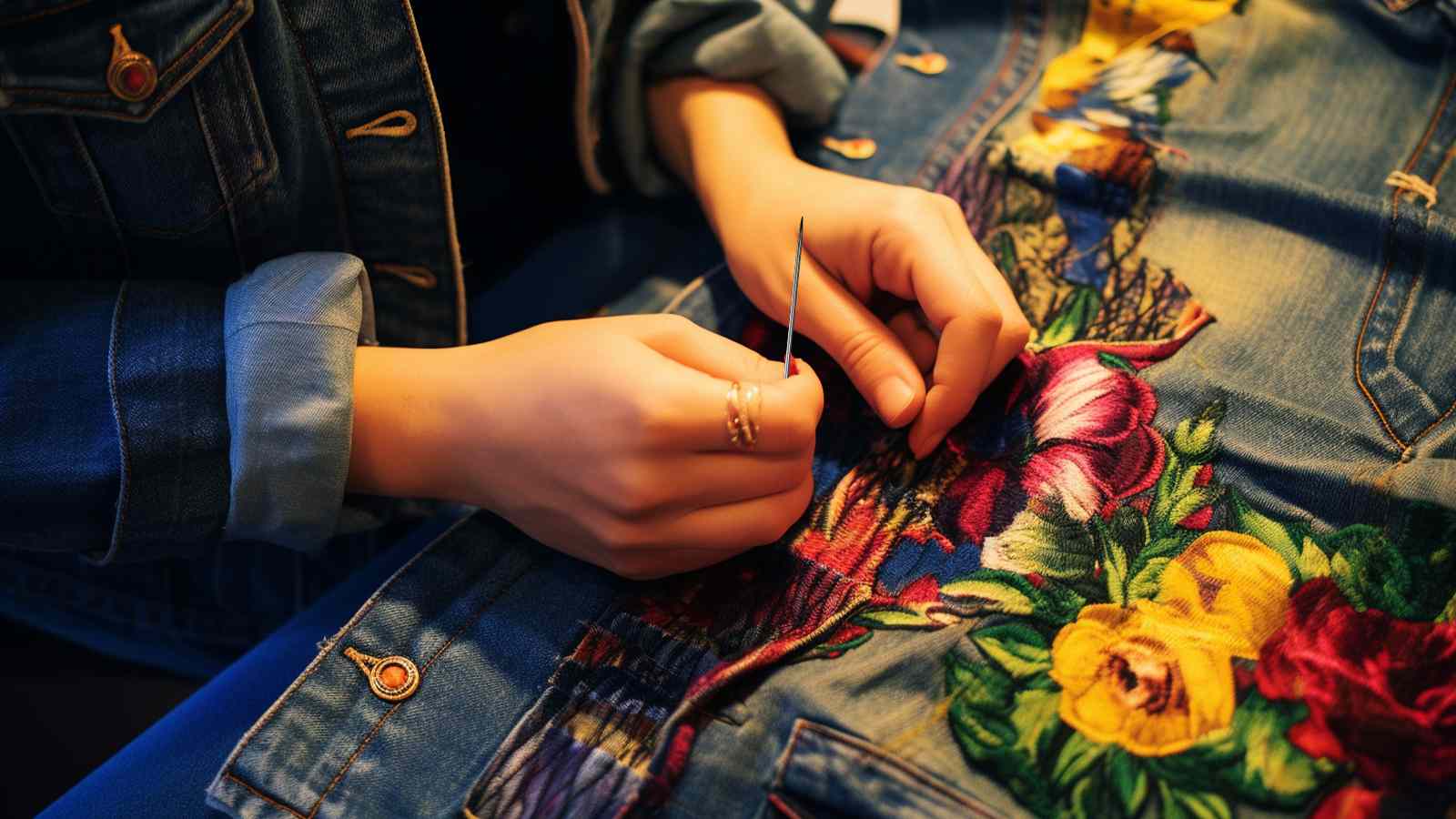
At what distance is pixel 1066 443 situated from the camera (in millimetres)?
570

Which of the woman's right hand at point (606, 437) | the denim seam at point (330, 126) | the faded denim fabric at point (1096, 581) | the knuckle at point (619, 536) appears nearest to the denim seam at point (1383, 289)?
the faded denim fabric at point (1096, 581)

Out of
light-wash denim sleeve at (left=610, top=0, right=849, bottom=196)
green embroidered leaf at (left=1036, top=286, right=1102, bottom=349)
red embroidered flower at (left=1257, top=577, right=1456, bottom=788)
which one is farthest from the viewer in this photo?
light-wash denim sleeve at (left=610, top=0, right=849, bottom=196)

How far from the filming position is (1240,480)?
1.78ft

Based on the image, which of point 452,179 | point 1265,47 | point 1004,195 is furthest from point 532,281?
point 1265,47

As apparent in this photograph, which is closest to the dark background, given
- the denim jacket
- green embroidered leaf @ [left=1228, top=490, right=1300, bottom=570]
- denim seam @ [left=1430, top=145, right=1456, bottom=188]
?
the denim jacket

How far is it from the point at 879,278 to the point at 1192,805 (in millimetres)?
339

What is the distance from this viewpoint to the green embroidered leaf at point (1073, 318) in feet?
2.07

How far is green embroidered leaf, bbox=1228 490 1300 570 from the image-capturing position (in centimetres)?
51

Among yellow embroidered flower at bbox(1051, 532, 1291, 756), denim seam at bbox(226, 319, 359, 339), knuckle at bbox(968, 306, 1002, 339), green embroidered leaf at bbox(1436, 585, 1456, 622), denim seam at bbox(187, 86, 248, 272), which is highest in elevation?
denim seam at bbox(187, 86, 248, 272)

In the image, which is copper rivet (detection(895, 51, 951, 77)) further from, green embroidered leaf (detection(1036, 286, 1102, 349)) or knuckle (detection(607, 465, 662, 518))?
knuckle (detection(607, 465, 662, 518))

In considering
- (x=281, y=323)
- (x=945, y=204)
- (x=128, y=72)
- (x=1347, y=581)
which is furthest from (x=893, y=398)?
(x=128, y=72)

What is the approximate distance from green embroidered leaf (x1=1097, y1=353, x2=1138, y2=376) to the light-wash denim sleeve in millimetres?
338

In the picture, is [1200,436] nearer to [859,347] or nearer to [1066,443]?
[1066,443]

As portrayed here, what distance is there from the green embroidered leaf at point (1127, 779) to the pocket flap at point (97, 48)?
0.61 metres
